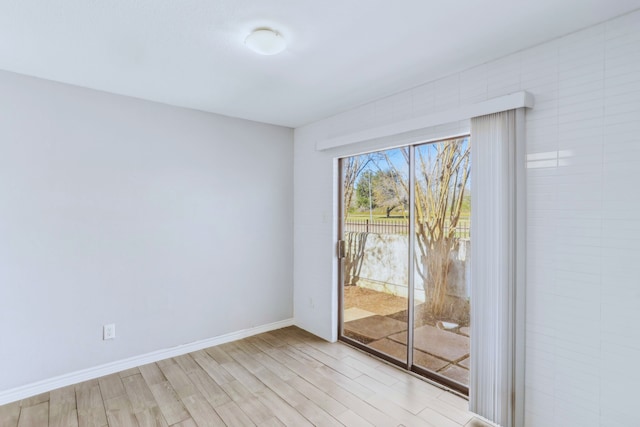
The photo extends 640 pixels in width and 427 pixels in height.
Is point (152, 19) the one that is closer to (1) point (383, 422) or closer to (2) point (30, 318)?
(2) point (30, 318)

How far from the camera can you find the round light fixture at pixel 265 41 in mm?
1886

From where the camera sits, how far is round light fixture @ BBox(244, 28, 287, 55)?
A: 1.89 meters

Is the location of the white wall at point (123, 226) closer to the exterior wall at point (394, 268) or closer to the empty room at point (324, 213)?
the empty room at point (324, 213)

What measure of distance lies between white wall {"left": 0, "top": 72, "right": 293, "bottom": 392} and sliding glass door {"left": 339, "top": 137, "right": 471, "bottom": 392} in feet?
3.45

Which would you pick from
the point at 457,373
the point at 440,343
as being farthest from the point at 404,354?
the point at 457,373

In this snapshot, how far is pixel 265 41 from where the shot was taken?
1.90 metres

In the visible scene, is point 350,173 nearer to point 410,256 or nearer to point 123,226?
point 410,256

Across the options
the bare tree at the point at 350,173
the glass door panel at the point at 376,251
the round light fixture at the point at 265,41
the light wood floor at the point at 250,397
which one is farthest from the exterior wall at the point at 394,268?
the round light fixture at the point at 265,41

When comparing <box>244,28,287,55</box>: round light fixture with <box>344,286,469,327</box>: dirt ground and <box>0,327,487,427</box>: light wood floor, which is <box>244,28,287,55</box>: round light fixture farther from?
<box>0,327,487,427</box>: light wood floor

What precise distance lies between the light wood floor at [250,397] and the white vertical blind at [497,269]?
10.8 inches

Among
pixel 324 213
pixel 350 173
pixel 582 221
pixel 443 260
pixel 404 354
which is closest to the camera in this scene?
pixel 582 221

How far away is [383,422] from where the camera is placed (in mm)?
2250

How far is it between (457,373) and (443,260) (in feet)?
2.96

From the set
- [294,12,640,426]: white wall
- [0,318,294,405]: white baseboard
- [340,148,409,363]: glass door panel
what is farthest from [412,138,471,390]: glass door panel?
[0,318,294,405]: white baseboard
